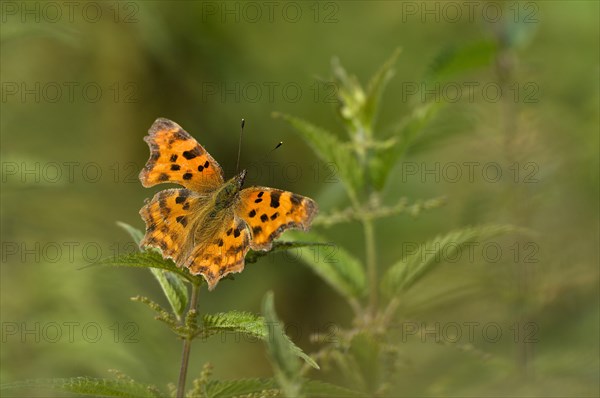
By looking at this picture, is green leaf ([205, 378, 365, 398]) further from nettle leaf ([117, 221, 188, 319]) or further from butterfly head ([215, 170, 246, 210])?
butterfly head ([215, 170, 246, 210])

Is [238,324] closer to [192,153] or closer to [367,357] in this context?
[367,357]

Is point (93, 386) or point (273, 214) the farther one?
point (273, 214)

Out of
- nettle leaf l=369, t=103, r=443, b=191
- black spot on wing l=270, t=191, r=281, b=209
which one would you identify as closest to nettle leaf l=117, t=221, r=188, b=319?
black spot on wing l=270, t=191, r=281, b=209

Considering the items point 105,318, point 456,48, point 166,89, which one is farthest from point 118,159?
point 456,48

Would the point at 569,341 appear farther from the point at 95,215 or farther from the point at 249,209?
the point at 95,215

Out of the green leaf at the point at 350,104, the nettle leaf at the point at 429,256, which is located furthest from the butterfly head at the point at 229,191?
the nettle leaf at the point at 429,256

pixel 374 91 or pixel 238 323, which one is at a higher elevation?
pixel 374 91

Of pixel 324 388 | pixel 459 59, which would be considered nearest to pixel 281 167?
pixel 459 59
